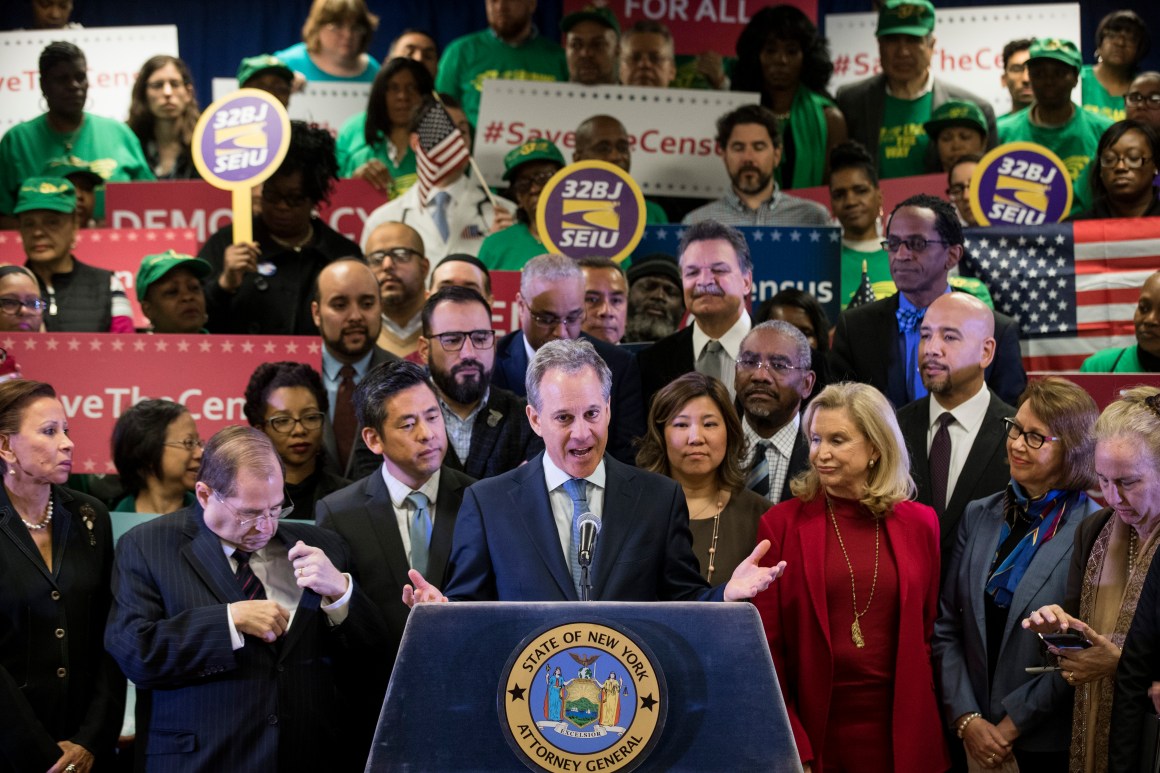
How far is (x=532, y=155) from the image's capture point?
24.2 feet

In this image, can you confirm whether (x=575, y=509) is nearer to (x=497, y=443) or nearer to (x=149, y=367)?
(x=497, y=443)

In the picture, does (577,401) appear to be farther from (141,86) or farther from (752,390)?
(141,86)

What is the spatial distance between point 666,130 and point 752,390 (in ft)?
11.6

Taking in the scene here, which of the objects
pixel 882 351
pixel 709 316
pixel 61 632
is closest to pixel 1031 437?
pixel 882 351

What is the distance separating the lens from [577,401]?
3.83 meters

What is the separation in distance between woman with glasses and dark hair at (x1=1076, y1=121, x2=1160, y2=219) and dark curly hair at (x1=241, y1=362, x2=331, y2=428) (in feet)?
11.5

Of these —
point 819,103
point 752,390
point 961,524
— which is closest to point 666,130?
point 819,103

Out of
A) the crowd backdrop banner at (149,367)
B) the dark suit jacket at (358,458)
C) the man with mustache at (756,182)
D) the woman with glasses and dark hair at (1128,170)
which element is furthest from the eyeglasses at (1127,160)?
the crowd backdrop banner at (149,367)

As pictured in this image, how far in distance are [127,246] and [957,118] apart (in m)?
4.26

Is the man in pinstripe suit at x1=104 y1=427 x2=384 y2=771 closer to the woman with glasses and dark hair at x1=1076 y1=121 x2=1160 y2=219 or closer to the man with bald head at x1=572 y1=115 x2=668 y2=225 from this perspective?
the man with bald head at x1=572 y1=115 x2=668 y2=225

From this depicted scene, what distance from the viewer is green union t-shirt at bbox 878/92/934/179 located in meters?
8.52

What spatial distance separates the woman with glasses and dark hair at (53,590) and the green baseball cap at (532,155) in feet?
10.7

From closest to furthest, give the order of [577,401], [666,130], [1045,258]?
[577,401] → [1045,258] → [666,130]

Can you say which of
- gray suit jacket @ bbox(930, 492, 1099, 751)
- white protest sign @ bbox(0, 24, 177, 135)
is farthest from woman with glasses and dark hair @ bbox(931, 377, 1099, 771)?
white protest sign @ bbox(0, 24, 177, 135)
